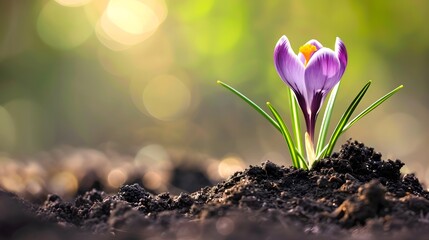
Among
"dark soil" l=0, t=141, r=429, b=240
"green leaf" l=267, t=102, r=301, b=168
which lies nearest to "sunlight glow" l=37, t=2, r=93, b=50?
"dark soil" l=0, t=141, r=429, b=240

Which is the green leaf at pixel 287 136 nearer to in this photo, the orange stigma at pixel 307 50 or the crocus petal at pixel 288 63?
the crocus petal at pixel 288 63

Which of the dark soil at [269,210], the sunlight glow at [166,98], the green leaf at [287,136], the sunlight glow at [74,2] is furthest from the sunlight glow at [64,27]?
the green leaf at [287,136]

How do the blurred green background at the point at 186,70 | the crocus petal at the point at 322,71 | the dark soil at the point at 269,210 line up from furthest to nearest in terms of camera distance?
the blurred green background at the point at 186,70 → the crocus petal at the point at 322,71 → the dark soil at the point at 269,210

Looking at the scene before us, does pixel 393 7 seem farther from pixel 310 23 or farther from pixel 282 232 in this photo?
pixel 282 232

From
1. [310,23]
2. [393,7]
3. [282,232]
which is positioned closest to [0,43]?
[310,23]

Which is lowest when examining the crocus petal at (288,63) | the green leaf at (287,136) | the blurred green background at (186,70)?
the green leaf at (287,136)

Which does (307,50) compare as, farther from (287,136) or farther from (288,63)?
(287,136)

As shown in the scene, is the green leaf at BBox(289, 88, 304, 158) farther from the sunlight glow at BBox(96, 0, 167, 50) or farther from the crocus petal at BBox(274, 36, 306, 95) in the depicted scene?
the sunlight glow at BBox(96, 0, 167, 50)
